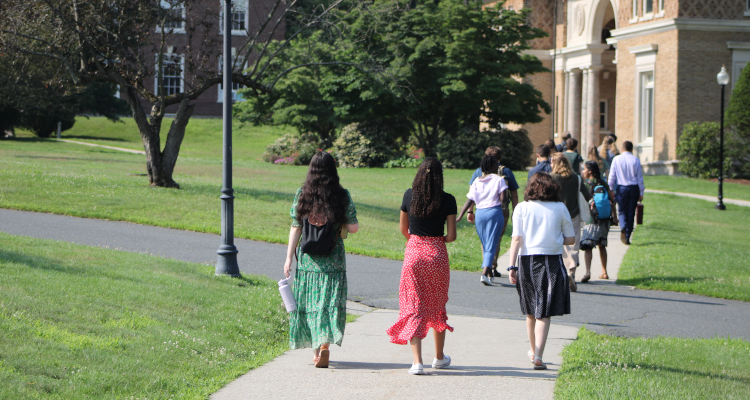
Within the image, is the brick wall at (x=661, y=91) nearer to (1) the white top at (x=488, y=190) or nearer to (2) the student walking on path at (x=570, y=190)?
(2) the student walking on path at (x=570, y=190)

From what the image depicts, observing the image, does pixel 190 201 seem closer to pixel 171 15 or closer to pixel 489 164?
pixel 171 15

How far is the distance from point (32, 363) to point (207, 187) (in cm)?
1438

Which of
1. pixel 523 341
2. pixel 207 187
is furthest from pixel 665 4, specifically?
pixel 523 341

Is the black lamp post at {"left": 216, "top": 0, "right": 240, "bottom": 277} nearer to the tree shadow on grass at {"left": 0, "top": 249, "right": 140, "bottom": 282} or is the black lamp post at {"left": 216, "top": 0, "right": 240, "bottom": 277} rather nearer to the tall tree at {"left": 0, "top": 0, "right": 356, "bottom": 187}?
the tree shadow on grass at {"left": 0, "top": 249, "right": 140, "bottom": 282}

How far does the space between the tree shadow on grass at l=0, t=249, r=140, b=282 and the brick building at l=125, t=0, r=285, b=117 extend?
28.1 ft

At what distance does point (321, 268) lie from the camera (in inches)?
232

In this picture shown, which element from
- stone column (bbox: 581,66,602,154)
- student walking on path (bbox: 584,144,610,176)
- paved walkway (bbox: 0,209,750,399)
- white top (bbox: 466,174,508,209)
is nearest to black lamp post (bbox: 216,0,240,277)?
paved walkway (bbox: 0,209,750,399)

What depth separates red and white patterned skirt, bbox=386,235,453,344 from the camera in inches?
226

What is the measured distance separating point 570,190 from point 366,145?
25585 mm

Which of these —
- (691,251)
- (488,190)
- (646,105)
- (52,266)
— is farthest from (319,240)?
(646,105)

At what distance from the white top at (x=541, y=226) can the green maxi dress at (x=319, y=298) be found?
1.41 metres

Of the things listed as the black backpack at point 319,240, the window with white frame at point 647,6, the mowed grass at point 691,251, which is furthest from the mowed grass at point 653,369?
the window with white frame at point 647,6

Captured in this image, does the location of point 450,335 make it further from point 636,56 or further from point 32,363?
point 636,56

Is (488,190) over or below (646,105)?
below
